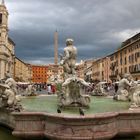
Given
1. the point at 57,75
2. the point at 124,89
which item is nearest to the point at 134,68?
the point at 57,75

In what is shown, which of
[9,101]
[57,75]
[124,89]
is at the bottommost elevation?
[9,101]

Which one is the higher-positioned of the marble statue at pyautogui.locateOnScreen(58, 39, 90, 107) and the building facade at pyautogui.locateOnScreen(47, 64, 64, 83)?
the building facade at pyautogui.locateOnScreen(47, 64, 64, 83)

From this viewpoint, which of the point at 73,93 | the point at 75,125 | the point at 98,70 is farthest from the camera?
the point at 98,70

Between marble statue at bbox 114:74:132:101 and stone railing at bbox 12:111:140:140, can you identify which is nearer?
stone railing at bbox 12:111:140:140

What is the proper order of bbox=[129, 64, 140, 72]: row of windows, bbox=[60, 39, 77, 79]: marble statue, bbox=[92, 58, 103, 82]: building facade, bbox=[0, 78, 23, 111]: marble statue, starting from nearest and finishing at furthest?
bbox=[0, 78, 23, 111]: marble statue, bbox=[60, 39, 77, 79]: marble statue, bbox=[129, 64, 140, 72]: row of windows, bbox=[92, 58, 103, 82]: building facade

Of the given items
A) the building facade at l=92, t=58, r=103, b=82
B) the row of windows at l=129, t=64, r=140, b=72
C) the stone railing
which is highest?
the building facade at l=92, t=58, r=103, b=82

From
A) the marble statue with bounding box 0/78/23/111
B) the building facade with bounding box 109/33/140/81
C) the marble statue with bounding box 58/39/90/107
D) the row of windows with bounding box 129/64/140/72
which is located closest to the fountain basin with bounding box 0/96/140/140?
the marble statue with bounding box 0/78/23/111

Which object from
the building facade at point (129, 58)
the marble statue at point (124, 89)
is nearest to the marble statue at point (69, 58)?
the marble statue at point (124, 89)

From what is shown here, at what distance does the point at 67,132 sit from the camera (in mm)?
7875

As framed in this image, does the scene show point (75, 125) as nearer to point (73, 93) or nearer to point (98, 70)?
point (73, 93)

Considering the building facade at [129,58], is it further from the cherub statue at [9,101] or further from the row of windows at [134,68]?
the cherub statue at [9,101]

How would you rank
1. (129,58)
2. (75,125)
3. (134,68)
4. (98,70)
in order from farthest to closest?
(98,70) < (129,58) < (134,68) < (75,125)

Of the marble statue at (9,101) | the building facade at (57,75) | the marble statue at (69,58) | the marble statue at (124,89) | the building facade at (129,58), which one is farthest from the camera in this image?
the building facade at (129,58)

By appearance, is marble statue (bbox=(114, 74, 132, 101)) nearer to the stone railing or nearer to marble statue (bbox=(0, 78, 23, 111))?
the stone railing
